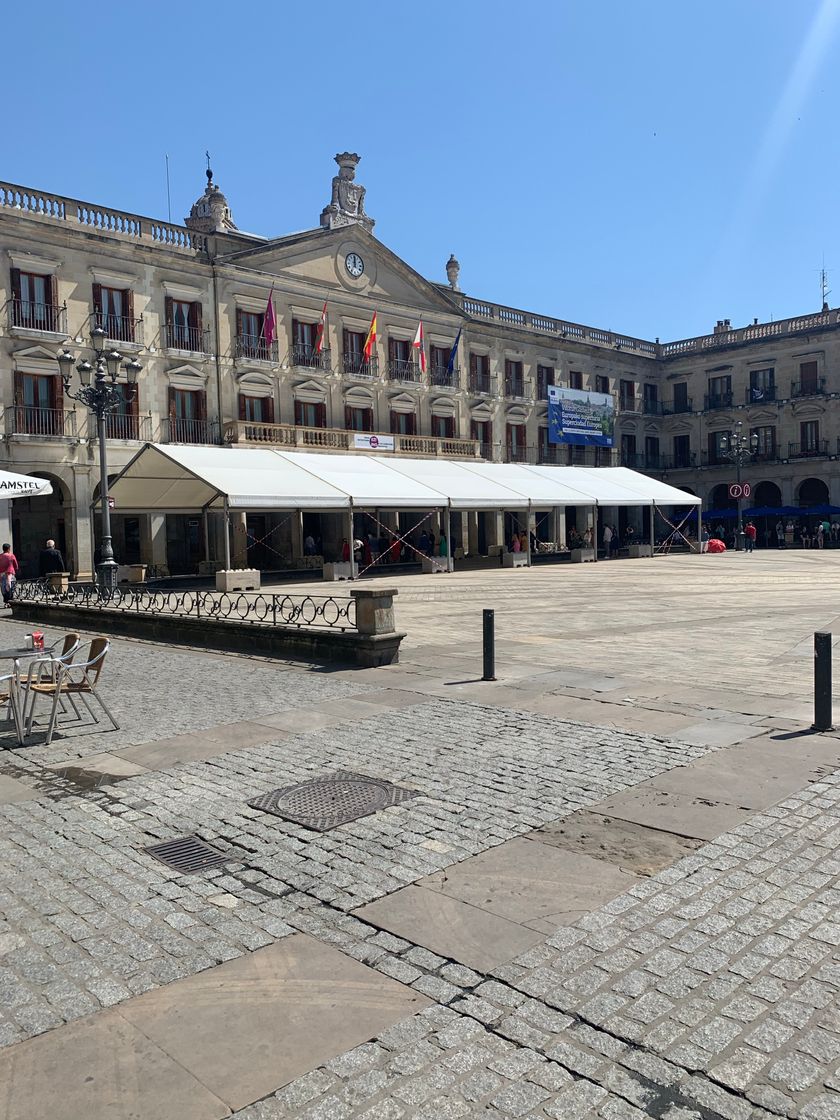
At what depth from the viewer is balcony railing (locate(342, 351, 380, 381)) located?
36.2m

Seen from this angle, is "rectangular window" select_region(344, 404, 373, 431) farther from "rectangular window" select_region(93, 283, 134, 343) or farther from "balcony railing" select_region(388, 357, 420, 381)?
"rectangular window" select_region(93, 283, 134, 343)

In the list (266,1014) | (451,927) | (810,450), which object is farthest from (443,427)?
(266,1014)

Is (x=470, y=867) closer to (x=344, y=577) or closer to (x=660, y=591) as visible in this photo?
(x=660, y=591)

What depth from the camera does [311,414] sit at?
35094 mm

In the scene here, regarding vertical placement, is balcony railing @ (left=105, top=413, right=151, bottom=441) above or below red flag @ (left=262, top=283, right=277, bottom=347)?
below

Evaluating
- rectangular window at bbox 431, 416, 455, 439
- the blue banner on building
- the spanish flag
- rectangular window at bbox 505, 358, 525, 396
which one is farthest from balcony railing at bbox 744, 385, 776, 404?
the spanish flag

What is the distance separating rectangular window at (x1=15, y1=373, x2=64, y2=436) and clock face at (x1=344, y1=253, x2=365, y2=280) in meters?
13.7

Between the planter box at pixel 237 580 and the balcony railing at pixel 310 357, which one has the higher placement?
the balcony railing at pixel 310 357

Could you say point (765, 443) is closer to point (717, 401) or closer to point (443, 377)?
point (717, 401)

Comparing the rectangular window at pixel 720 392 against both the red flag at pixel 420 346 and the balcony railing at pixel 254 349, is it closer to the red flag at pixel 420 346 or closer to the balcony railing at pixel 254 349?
the red flag at pixel 420 346

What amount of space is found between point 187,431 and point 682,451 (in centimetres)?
3270

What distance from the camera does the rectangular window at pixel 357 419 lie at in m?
36.2

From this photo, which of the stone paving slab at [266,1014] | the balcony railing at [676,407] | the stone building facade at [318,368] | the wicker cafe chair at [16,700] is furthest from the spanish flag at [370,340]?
the stone paving slab at [266,1014]

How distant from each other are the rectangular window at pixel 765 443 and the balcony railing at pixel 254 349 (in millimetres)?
28796
